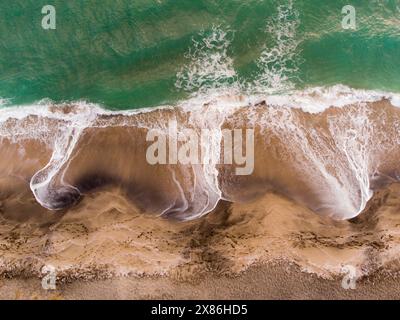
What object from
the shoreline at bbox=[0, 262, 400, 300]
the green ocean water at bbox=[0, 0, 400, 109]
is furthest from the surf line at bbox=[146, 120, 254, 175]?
the shoreline at bbox=[0, 262, 400, 300]

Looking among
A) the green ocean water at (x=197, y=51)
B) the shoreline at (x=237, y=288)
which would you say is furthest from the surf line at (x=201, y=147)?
the shoreline at (x=237, y=288)

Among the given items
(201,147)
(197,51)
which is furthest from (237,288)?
(197,51)

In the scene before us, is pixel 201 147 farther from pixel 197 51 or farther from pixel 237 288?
pixel 237 288

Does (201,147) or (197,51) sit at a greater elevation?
(197,51)

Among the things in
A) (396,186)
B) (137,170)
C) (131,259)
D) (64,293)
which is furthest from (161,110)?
(396,186)

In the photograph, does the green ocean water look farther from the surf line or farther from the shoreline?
the shoreline

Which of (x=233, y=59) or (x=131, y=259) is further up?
(x=233, y=59)
